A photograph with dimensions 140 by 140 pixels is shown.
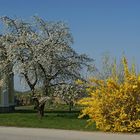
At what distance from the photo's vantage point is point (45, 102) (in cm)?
3180

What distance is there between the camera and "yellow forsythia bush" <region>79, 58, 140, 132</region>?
773 inches

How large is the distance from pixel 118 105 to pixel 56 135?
338 centimetres

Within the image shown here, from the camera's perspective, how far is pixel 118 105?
20047 mm

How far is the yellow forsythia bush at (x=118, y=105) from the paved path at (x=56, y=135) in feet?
3.85

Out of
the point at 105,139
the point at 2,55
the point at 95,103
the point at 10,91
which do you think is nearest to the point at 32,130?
the point at 95,103

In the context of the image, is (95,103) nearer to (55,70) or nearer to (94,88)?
(94,88)

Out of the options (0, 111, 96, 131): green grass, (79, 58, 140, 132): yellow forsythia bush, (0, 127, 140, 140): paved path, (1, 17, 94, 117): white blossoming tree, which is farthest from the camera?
(1, 17, 94, 117): white blossoming tree

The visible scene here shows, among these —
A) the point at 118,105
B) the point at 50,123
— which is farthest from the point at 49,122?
the point at 118,105

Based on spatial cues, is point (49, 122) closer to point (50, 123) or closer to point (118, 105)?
point (50, 123)

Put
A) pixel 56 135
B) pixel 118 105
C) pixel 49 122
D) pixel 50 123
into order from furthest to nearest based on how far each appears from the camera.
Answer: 1. pixel 49 122
2. pixel 50 123
3. pixel 118 105
4. pixel 56 135

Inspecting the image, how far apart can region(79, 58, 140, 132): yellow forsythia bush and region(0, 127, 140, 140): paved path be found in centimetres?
117

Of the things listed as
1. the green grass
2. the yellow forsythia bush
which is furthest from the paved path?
the green grass

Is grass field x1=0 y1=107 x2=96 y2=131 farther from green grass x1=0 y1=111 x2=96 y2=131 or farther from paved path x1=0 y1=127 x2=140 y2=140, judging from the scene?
paved path x1=0 y1=127 x2=140 y2=140

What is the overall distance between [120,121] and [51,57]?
13.3m
